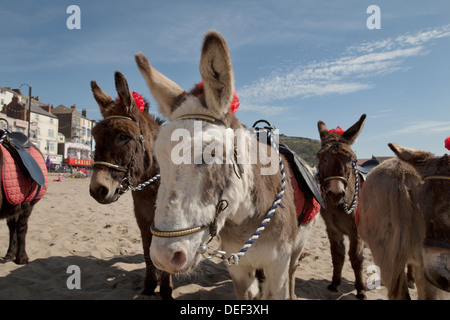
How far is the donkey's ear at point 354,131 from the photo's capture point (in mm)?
4039

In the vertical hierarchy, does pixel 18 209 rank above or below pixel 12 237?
above

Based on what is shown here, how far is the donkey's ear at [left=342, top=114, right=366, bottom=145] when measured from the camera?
13.3ft

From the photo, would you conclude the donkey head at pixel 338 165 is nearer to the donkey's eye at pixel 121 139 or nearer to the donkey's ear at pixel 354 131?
the donkey's ear at pixel 354 131

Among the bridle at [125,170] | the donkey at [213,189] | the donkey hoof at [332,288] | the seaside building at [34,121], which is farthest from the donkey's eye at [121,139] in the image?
the seaside building at [34,121]

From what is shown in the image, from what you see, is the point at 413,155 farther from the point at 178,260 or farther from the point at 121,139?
the point at 121,139

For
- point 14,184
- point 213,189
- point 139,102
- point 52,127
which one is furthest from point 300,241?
point 52,127

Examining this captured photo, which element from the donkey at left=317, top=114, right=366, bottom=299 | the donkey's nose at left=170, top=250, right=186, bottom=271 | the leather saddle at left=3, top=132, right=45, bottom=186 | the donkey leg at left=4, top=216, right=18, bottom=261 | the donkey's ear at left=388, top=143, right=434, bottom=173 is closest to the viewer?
the donkey's nose at left=170, top=250, right=186, bottom=271

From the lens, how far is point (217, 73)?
165 cm

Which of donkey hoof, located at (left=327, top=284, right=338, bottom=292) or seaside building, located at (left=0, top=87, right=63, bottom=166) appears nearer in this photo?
donkey hoof, located at (left=327, top=284, right=338, bottom=292)

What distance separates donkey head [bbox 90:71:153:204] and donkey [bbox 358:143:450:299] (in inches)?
112

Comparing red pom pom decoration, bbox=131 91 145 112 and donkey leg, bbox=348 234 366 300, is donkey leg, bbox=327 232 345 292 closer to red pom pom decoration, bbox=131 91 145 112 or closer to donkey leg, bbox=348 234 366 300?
donkey leg, bbox=348 234 366 300

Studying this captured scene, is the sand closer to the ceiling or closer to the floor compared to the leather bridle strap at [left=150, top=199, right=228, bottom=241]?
closer to the floor

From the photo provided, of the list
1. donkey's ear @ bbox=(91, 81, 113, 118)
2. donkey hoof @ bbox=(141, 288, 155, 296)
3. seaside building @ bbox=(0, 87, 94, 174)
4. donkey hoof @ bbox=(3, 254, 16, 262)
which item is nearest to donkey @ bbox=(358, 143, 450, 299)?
donkey hoof @ bbox=(141, 288, 155, 296)

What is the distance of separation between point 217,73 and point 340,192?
2914 mm
